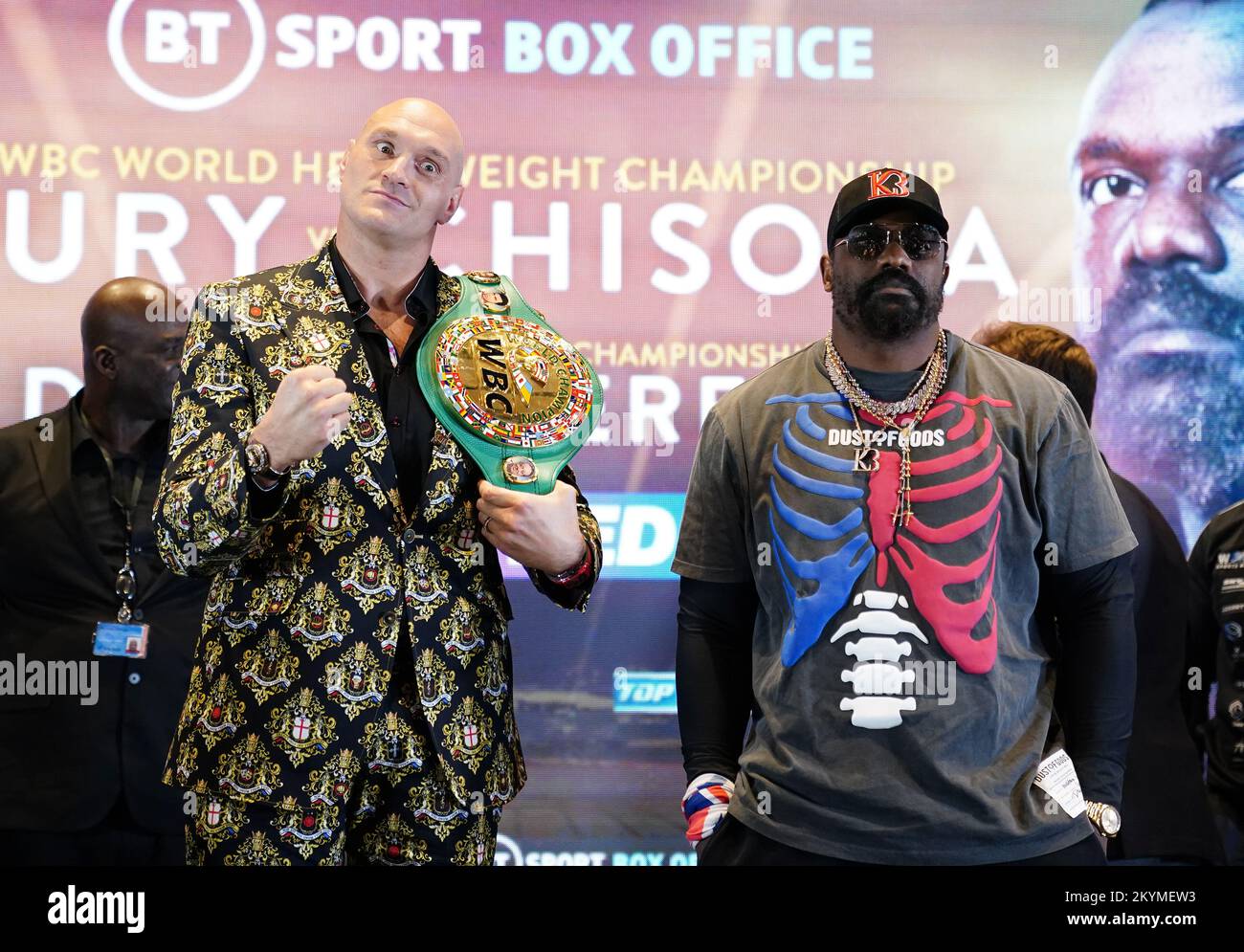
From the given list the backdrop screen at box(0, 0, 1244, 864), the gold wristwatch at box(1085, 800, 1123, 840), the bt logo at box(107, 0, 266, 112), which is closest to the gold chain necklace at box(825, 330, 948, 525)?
the gold wristwatch at box(1085, 800, 1123, 840)

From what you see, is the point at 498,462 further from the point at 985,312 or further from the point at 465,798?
the point at 985,312

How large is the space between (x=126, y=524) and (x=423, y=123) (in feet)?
4.81

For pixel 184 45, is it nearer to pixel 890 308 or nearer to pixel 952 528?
pixel 890 308

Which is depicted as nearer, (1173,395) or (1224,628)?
(1224,628)

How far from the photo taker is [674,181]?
3678 millimetres

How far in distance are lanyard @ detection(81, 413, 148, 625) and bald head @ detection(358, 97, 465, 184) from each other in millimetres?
1343

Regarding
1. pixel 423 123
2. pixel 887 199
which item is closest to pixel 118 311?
pixel 423 123

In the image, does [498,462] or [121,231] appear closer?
[498,462]

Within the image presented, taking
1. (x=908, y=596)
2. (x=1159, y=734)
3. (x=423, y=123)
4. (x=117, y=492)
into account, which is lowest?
(x=1159, y=734)

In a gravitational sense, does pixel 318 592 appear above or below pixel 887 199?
below
